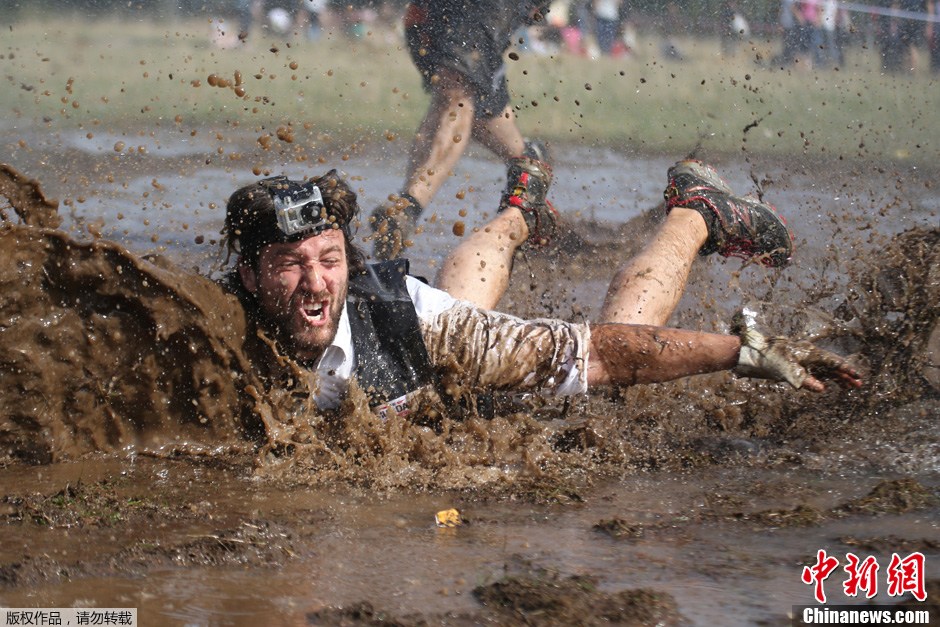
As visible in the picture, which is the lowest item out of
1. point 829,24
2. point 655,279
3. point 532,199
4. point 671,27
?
point 655,279

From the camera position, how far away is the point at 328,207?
4156 millimetres

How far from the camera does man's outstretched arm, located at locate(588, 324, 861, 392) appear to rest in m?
4.11

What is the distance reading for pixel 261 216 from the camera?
407cm

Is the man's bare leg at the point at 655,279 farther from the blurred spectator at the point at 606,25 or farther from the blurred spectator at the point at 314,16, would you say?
the blurred spectator at the point at 314,16

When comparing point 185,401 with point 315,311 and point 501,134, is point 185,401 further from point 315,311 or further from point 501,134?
point 501,134

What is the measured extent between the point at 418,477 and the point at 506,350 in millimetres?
577

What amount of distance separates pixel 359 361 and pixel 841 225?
5491 mm

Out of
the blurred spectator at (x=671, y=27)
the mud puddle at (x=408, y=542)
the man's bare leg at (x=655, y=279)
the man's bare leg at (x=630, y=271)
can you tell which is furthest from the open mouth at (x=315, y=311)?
the blurred spectator at (x=671, y=27)

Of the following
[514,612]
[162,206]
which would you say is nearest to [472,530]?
[514,612]

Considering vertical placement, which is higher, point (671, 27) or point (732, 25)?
point (732, 25)

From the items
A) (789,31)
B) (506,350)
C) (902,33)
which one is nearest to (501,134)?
(506,350)

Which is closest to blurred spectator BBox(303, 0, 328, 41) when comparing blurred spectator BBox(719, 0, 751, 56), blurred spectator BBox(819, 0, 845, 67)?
blurred spectator BBox(719, 0, 751, 56)

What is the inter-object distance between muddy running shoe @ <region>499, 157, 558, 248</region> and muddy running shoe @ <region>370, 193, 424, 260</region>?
1.68 ft

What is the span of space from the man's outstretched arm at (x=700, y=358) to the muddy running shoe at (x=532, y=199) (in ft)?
5.09
